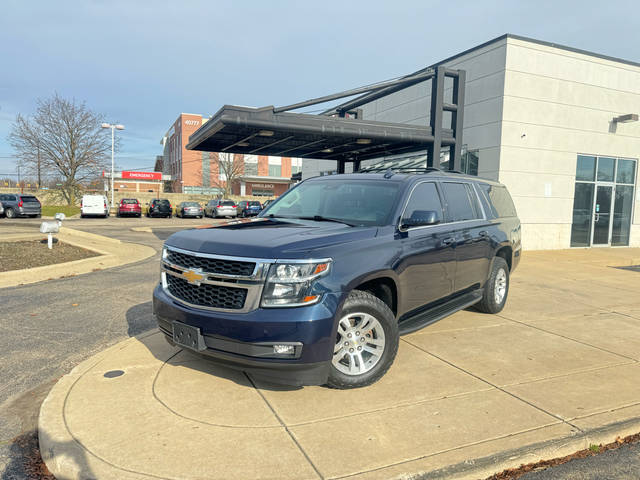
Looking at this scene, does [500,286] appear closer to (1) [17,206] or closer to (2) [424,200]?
(2) [424,200]

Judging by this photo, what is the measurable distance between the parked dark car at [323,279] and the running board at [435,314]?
2 cm

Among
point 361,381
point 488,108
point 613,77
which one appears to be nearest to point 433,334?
point 361,381

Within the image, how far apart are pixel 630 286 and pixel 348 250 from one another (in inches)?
319

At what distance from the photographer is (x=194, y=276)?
11.8 ft

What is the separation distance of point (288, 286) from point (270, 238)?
49 centimetres

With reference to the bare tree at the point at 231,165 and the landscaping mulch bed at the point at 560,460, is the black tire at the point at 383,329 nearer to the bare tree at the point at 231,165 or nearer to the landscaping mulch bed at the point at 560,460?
the landscaping mulch bed at the point at 560,460

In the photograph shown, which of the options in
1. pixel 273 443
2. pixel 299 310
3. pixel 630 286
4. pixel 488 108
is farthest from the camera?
pixel 488 108

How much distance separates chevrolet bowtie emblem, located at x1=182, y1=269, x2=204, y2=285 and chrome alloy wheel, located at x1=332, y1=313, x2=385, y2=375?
1.18 m

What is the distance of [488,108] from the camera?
13703 millimetres

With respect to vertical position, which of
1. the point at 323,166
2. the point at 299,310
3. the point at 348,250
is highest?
the point at 323,166

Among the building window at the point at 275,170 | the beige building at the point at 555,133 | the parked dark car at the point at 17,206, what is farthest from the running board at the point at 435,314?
the building window at the point at 275,170

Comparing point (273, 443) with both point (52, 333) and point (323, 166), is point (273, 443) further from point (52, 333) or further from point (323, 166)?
point (323, 166)

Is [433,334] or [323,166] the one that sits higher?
[323,166]

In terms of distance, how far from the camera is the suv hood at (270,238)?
3359mm
